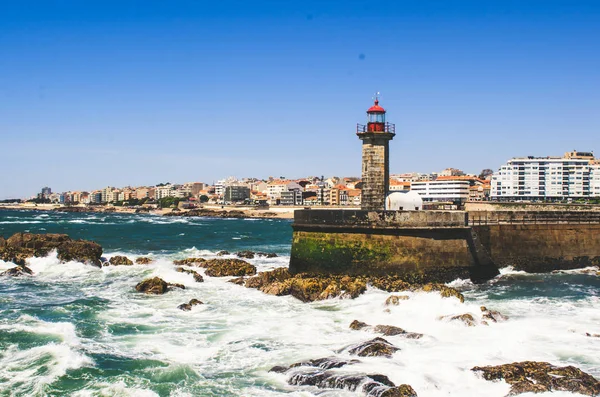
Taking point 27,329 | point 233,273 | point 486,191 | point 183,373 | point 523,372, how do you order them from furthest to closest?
point 486,191 → point 233,273 → point 27,329 → point 183,373 → point 523,372

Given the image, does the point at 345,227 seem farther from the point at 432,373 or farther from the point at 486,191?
the point at 486,191

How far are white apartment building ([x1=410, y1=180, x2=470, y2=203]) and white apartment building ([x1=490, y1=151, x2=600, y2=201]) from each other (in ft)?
27.4

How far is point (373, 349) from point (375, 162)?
1450cm

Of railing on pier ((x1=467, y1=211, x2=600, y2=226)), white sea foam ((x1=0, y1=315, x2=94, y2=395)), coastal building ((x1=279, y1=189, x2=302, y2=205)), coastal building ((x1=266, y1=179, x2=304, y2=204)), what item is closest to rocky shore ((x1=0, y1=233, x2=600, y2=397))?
white sea foam ((x1=0, y1=315, x2=94, y2=395))

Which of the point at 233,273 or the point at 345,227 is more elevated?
the point at 345,227

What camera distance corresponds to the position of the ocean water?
38.0 ft

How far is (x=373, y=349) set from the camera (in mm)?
12922

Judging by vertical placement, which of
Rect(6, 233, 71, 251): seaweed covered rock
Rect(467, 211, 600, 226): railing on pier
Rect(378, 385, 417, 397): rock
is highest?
Rect(467, 211, 600, 226): railing on pier

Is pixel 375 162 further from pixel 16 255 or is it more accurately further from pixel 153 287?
pixel 16 255

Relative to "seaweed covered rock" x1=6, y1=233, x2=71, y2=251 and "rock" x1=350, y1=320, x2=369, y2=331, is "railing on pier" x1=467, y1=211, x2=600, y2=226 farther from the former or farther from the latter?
"seaweed covered rock" x1=6, y1=233, x2=71, y2=251

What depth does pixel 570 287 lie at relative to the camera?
21.5 metres

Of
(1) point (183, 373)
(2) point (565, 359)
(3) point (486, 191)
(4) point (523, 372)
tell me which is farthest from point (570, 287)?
(3) point (486, 191)

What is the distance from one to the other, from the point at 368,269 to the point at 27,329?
39.2 ft

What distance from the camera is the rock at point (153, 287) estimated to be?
21375mm
